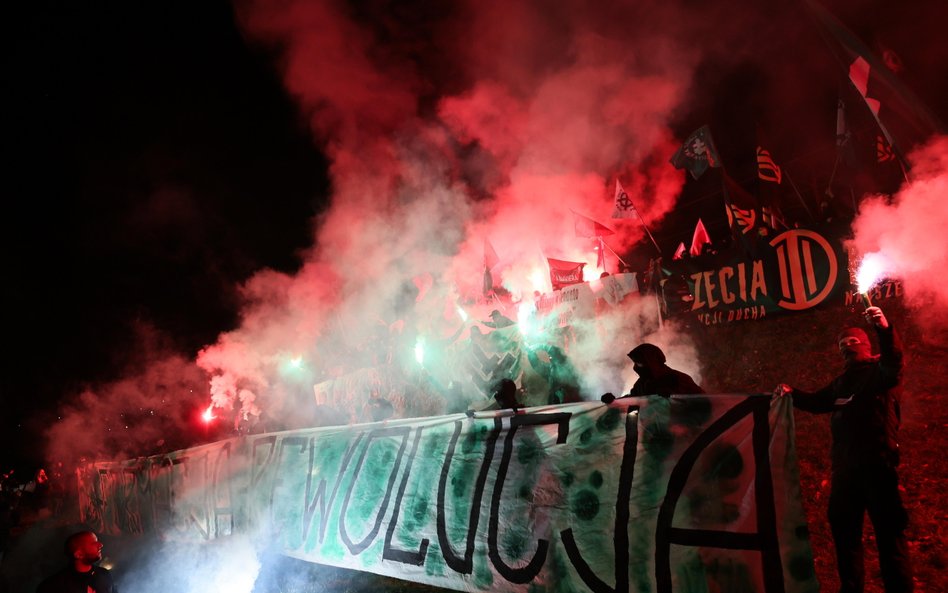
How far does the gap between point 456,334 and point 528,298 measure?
1.76 metres

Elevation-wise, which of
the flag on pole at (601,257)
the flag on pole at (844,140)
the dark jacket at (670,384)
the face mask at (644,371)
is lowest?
the dark jacket at (670,384)

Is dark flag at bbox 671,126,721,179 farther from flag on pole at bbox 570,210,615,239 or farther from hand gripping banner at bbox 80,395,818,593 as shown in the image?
hand gripping banner at bbox 80,395,818,593

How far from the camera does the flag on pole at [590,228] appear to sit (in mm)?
8383

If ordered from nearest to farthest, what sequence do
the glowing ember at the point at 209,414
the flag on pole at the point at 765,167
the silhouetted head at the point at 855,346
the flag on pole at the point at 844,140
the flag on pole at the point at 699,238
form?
the silhouetted head at the point at 855,346, the flag on pole at the point at 844,140, the flag on pole at the point at 765,167, the flag on pole at the point at 699,238, the glowing ember at the point at 209,414

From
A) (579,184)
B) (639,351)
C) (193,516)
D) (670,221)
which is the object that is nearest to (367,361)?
(193,516)

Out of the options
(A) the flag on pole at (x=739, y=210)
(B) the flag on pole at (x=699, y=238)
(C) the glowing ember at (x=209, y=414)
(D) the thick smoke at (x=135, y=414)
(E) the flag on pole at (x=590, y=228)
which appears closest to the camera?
(A) the flag on pole at (x=739, y=210)

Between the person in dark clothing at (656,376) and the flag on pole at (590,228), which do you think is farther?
the flag on pole at (590,228)

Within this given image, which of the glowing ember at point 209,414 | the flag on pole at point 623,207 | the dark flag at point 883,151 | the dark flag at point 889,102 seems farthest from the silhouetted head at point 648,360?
the glowing ember at point 209,414

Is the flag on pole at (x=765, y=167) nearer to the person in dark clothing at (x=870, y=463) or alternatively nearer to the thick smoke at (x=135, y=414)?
the person in dark clothing at (x=870, y=463)

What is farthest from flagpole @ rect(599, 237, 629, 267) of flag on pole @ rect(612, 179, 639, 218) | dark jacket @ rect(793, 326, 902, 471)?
dark jacket @ rect(793, 326, 902, 471)

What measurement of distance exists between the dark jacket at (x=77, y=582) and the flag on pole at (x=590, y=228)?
762 centimetres

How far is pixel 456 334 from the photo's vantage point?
9.63 meters

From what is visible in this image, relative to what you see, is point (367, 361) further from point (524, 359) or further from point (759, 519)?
point (759, 519)

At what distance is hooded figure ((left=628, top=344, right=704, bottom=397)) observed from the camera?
3.60 metres
